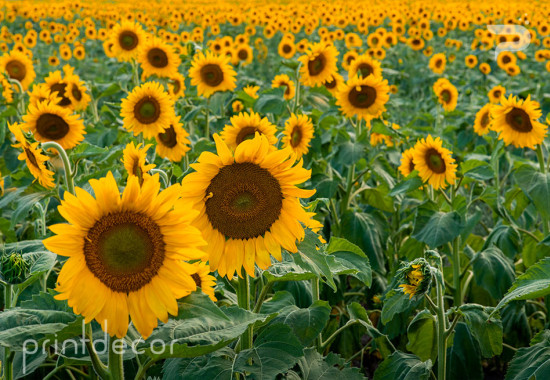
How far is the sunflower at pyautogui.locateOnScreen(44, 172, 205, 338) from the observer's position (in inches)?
51.0

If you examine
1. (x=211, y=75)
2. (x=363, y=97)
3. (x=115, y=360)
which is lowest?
(x=115, y=360)

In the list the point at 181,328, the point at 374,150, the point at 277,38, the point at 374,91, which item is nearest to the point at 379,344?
the point at 181,328

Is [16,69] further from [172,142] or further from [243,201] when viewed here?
[243,201]

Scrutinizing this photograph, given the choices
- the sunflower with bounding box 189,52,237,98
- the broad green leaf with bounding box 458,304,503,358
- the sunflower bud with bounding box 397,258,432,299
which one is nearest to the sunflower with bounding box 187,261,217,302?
the sunflower bud with bounding box 397,258,432,299

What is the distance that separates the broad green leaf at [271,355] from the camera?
1582mm

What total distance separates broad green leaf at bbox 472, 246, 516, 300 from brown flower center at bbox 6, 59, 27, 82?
4129 mm

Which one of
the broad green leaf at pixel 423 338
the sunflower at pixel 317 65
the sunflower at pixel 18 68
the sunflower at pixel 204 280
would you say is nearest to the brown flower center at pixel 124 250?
the sunflower at pixel 204 280

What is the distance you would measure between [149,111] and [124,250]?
2266 millimetres

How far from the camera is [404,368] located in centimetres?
209

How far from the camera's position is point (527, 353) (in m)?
1.92

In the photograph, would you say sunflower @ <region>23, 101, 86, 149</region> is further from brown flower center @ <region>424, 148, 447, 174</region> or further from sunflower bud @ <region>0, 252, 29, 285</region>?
brown flower center @ <region>424, 148, 447, 174</region>

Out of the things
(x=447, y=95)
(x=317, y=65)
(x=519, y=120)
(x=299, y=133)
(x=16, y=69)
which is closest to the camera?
(x=519, y=120)

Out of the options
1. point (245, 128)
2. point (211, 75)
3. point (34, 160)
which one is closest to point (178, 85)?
point (211, 75)

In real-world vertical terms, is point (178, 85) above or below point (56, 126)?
above
